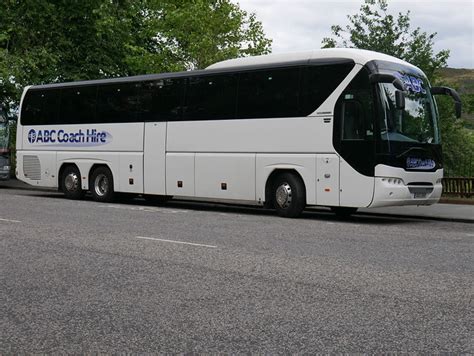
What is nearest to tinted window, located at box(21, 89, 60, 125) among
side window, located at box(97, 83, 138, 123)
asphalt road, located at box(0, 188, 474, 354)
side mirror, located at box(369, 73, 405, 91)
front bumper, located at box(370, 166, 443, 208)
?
side window, located at box(97, 83, 138, 123)

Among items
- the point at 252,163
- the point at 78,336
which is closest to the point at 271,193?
the point at 252,163

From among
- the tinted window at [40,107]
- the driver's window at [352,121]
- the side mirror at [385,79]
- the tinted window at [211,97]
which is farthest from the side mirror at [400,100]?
the tinted window at [40,107]

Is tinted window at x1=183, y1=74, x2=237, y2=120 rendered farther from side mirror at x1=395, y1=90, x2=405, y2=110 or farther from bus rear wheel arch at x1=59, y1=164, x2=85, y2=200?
bus rear wheel arch at x1=59, y1=164, x2=85, y2=200

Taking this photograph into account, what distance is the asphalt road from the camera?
514 centimetres

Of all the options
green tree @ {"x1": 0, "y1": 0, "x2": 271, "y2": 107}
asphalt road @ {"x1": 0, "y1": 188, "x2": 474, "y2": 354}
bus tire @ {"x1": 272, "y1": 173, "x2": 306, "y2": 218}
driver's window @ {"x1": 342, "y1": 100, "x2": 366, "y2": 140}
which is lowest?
asphalt road @ {"x1": 0, "y1": 188, "x2": 474, "y2": 354}

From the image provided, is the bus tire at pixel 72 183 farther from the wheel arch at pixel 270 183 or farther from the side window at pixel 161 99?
the wheel arch at pixel 270 183

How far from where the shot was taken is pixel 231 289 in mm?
7062

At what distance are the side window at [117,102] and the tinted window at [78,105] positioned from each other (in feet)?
1.06

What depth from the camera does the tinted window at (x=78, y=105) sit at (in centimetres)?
2133

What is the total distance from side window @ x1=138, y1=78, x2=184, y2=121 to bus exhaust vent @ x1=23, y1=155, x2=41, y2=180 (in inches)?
193

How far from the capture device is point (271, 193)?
1675 cm

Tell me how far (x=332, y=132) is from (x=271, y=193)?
7.37 ft

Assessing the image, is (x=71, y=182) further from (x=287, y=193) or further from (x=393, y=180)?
(x=393, y=180)

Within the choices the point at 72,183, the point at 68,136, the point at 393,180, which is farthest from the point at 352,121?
the point at 68,136
